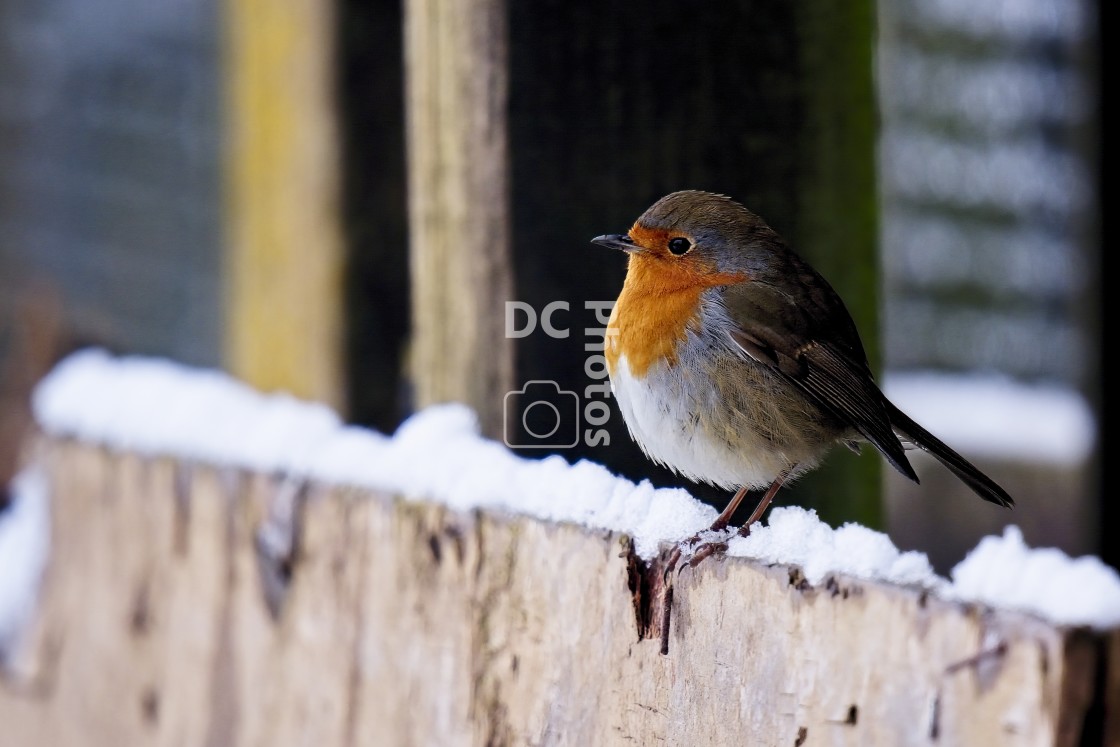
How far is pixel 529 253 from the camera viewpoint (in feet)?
4.97

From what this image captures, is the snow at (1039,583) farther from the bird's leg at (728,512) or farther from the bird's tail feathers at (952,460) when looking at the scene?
the bird's leg at (728,512)

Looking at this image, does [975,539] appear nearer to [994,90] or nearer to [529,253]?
[994,90]

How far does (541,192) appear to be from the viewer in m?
1.48

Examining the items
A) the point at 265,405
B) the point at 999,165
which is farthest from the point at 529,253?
the point at 999,165

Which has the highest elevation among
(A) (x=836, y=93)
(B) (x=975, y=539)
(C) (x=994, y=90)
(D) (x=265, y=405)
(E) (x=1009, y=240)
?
(C) (x=994, y=90)

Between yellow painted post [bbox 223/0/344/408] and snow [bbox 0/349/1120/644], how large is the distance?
9cm

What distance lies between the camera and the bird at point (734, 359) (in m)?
1.07

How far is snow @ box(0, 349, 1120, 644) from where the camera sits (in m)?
0.83

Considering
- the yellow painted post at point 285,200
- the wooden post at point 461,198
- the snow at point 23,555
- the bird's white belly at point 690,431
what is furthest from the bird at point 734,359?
the snow at point 23,555

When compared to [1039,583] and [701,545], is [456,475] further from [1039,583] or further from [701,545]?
[1039,583]

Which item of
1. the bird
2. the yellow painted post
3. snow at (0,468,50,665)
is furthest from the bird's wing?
snow at (0,468,50,665)

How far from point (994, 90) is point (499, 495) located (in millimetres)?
1396

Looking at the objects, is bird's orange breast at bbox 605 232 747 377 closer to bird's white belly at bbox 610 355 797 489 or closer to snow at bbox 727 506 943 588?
bird's white belly at bbox 610 355 797 489

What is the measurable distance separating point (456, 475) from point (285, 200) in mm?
1076
